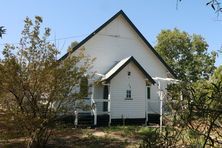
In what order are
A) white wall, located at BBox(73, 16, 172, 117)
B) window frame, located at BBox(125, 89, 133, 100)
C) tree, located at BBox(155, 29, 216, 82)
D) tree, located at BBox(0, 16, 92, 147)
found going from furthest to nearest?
tree, located at BBox(155, 29, 216, 82) → window frame, located at BBox(125, 89, 133, 100) → white wall, located at BBox(73, 16, 172, 117) → tree, located at BBox(0, 16, 92, 147)

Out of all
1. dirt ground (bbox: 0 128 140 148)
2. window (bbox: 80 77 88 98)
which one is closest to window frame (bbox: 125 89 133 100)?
dirt ground (bbox: 0 128 140 148)

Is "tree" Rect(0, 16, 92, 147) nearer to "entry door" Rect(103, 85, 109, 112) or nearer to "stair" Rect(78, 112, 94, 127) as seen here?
"stair" Rect(78, 112, 94, 127)

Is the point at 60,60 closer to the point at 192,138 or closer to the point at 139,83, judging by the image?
the point at 192,138

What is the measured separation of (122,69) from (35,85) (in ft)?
38.6

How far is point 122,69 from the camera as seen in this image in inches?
879

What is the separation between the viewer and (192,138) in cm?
246

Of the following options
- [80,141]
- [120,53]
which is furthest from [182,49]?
[80,141]

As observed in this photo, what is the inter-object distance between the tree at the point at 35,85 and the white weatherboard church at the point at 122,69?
8.55 meters

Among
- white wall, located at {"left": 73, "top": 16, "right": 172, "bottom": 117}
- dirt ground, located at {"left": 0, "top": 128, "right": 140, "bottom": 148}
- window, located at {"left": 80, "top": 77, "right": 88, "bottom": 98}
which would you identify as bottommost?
dirt ground, located at {"left": 0, "top": 128, "right": 140, "bottom": 148}

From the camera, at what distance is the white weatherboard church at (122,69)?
22.2 m

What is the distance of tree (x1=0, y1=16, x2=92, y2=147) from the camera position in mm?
10711

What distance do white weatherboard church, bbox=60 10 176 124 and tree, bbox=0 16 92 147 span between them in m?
8.55

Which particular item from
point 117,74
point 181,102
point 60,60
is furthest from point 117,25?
point 181,102

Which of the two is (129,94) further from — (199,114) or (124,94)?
(199,114)
